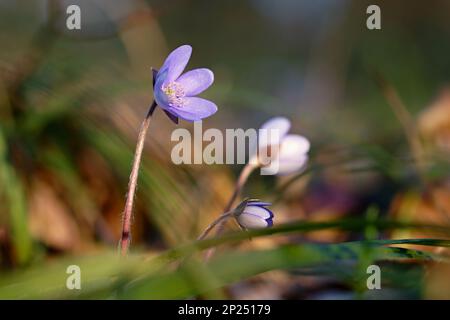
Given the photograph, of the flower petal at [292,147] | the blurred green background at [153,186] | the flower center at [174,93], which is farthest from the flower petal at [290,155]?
the flower center at [174,93]

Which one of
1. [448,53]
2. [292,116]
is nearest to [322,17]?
[448,53]

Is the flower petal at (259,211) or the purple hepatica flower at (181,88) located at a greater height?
the purple hepatica flower at (181,88)

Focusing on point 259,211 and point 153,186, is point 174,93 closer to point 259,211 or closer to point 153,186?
point 259,211

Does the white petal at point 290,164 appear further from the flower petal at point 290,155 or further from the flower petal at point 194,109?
the flower petal at point 194,109

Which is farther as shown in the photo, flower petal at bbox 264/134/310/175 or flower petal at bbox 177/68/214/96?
flower petal at bbox 264/134/310/175

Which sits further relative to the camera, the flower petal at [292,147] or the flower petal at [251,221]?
the flower petal at [292,147]

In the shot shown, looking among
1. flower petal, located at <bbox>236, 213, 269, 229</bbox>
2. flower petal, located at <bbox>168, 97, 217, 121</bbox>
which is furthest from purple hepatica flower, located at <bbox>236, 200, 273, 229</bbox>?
flower petal, located at <bbox>168, 97, 217, 121</bbox>

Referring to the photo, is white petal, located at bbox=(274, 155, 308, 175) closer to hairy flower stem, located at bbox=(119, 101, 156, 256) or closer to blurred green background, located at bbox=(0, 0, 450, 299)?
blurred green background, located at bbox=(0, 0, 450, 299)
